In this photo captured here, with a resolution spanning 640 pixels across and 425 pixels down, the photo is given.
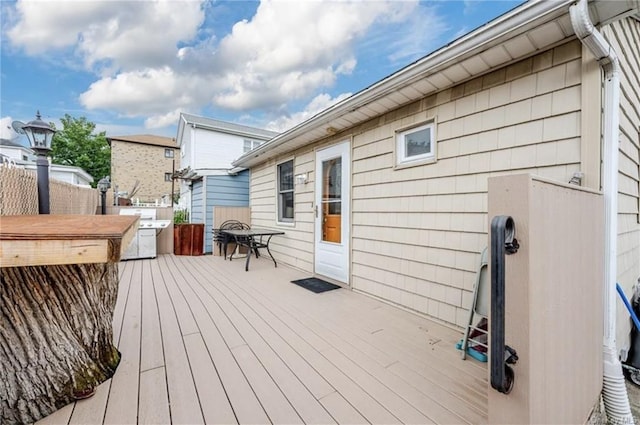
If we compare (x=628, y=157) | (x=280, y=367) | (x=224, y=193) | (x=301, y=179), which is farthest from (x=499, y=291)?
(x=224, y=193)

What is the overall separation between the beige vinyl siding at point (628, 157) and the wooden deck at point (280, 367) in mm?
1588

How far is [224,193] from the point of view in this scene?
7527 mm

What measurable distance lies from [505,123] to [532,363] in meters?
1.94

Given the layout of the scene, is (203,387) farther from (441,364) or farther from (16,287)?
(441,364)

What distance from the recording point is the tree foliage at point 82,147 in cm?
2141

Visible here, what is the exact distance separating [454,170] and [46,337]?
3.14 meters

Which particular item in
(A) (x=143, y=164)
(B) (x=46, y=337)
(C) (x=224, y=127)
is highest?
(C) (x=224, y=127)

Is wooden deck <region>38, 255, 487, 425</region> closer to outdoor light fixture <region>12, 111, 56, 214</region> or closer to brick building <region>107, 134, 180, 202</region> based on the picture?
outdoor light fixture <region>12, 111, 56, 214</region>

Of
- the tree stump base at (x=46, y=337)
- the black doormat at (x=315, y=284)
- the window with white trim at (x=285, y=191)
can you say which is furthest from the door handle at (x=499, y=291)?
the window with white trim at (x=285, y=191)

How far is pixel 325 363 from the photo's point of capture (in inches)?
79.7

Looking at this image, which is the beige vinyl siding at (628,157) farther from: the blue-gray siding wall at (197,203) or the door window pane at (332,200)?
the blue-gray siding wall at (197,203)

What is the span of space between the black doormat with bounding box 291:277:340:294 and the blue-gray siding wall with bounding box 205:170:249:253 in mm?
3913

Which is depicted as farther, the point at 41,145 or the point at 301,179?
the point at 301,179

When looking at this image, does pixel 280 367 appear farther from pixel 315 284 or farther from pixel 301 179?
pixel 301 179
